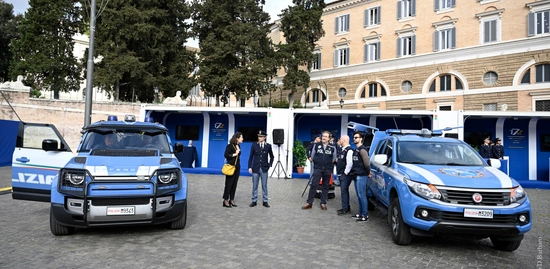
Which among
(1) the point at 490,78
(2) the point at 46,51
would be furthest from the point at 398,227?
(2) the point at 46,51

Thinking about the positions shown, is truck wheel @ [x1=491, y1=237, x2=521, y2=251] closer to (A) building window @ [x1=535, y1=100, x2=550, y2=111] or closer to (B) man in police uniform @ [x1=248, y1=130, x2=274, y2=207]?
(B) man in police uniform @ [x1=248, y1=130, x2=274, y2=207]

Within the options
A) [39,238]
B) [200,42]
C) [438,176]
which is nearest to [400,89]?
[200,42]

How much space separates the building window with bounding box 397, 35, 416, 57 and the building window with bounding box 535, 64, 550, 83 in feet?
33.9

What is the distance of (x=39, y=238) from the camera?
6062mm

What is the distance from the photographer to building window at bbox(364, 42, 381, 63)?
3762 cm

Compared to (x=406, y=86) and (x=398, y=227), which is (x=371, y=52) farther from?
(x=398, y=227)

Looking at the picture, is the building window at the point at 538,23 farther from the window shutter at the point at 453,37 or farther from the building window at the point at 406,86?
the building window at the point at 406,86

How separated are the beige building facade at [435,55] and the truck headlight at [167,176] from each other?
92.3 ft

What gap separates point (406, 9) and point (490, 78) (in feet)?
34.7

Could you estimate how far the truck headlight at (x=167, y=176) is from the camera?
5.99 meters

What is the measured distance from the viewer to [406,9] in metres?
35.9

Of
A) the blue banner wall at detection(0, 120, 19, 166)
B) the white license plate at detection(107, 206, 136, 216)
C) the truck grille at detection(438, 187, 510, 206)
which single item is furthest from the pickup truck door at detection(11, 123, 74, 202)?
the blue banner wall at detection(0, 120, 19, 166)

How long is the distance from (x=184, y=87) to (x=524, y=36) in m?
27.3

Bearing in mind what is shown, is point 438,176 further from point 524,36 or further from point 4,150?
point 524,36
